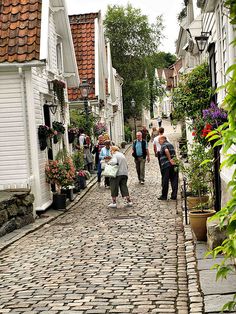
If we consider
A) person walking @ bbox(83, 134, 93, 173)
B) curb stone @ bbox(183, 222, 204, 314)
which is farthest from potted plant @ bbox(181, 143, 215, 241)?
person walking @ bbox(83, 134, 93, 173)

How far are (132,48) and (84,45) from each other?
24214 millimetres

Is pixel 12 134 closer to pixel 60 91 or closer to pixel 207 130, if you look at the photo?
pixel 60 91

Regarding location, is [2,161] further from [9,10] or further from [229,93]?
[229,93]

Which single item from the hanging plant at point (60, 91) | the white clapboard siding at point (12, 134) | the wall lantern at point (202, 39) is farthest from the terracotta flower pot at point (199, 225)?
the hanging plant at point (60, 91)

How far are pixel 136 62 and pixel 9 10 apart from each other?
38.9 m

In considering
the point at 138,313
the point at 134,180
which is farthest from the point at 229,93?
→ the point at 134,180

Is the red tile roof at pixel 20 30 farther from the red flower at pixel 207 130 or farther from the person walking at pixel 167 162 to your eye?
the red flower at pixel 207 130

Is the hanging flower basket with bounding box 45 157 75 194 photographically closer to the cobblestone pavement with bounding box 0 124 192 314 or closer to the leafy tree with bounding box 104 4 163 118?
the cobblestone pavement with bounding box 0 124 192 314

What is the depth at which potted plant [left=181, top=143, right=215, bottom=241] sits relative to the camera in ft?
29.8

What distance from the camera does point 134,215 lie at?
43.5ft

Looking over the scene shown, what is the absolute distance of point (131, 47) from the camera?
52.0 m

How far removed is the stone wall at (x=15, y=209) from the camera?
37.4 ft

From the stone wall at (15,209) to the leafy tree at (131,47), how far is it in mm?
38438

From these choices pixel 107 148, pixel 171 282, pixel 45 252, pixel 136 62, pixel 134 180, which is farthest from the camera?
pixel 136 62
